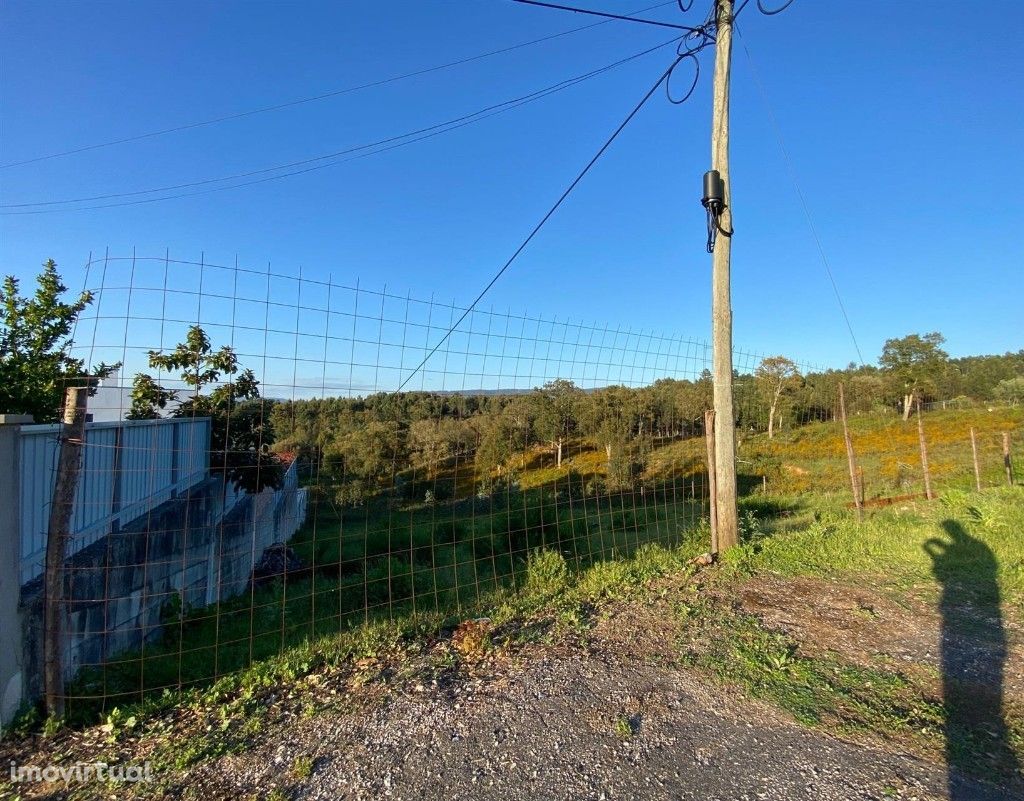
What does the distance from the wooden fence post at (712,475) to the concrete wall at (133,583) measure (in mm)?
4550

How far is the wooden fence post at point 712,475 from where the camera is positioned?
19.4ft

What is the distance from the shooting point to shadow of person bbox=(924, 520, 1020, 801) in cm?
246

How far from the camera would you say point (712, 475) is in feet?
19.6

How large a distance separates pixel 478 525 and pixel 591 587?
426 centimetres

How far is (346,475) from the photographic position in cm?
462

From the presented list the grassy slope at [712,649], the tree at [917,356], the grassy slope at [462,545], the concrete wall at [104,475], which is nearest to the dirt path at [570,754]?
the grassy slope at [712,649]

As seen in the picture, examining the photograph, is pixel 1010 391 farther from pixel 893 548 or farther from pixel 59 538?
pixel 59 538

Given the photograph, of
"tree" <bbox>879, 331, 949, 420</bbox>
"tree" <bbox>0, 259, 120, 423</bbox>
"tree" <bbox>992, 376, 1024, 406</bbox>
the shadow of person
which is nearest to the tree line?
"tree" <bbox>0, 259, 120, 423</bbox>

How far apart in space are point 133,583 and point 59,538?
2.18 meters

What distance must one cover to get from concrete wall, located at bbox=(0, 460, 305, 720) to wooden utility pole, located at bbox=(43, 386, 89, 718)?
135 mm

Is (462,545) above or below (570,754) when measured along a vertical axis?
below

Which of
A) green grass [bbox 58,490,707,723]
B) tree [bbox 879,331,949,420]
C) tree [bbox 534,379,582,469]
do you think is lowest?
green grass [bbox 58,490,707,723]

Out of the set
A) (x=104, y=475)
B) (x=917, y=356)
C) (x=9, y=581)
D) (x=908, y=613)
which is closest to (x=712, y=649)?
(x=908, y=613)

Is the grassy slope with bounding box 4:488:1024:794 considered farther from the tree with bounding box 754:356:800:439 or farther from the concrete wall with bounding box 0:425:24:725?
the tree with bounding box 754:356:800:439
